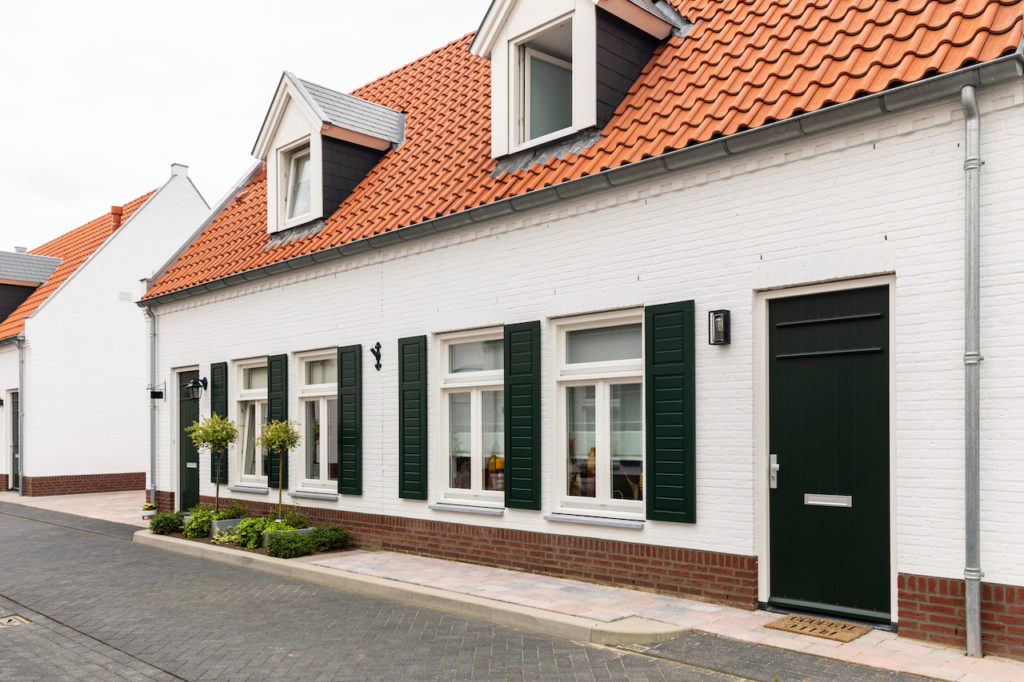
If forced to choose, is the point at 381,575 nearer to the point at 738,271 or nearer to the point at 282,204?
the point at 738,271

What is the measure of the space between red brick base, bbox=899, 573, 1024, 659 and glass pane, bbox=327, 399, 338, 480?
8.19m

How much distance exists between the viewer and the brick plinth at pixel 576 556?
7566 mm

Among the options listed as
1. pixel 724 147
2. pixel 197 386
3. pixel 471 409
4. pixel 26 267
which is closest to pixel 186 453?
pixel 197 386

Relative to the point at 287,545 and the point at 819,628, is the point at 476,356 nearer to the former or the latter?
the point at 287,545

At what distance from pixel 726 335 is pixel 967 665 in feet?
10.2

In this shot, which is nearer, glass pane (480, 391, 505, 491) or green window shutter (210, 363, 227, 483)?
glass pane (480, 391, 505, 491)

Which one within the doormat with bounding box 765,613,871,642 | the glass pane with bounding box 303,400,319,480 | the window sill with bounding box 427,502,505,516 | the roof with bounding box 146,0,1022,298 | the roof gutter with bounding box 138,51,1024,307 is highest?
the roof with bounding box 146,0,1022,298

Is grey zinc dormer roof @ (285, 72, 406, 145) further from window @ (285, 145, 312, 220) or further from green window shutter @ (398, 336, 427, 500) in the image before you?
green window shutter @ (398, 336, 427, 500)

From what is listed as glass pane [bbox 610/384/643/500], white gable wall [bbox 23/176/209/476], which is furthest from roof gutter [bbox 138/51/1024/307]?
white gable wall [bbox 23/176/209/476]

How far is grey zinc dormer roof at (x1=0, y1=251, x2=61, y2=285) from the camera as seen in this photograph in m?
24.4

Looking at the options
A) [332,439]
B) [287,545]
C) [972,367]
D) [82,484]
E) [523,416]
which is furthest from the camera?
[82,484]

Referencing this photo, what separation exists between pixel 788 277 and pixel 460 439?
4844 millimetres

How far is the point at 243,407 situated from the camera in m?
14.6

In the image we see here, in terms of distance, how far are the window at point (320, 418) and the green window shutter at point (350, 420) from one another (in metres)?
0.45
